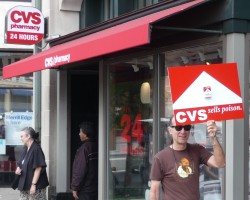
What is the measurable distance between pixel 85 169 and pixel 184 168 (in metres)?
3.45

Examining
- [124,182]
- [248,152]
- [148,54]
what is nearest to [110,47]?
[148,54]

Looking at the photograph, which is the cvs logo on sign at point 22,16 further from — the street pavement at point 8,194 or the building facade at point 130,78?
the street pavement at point 8,194

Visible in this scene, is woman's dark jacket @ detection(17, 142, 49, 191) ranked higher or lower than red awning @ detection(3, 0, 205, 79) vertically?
lower

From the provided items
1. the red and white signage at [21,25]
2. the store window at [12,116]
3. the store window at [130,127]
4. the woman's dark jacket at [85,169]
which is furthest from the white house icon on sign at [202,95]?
the store window at [12,116]

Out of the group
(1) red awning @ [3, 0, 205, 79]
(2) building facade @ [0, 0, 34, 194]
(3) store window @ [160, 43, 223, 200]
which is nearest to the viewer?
(1) red awning @ [3, 0, 205, 79]

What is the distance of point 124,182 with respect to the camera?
830 centimetres

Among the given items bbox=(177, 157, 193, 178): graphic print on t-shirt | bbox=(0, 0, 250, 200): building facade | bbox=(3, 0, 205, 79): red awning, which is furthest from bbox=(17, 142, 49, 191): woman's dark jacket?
bbox=(177, 157, 193, 178): graphic print on t-shirt

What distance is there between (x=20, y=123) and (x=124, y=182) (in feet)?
20.4

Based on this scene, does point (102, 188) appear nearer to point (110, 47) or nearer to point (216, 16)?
point (110, 47)

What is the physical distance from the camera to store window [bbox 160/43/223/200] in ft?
19.9

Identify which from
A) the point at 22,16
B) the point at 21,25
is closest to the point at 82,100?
the point at 21,25

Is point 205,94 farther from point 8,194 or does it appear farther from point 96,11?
point 8,194

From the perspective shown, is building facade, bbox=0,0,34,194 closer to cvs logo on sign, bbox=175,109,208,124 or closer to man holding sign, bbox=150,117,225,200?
man holding sign, bbox=150,117,225,200

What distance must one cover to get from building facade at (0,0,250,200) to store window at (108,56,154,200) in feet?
0.05
